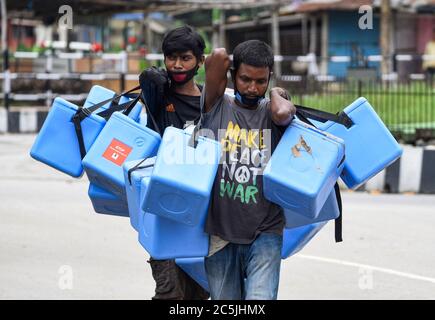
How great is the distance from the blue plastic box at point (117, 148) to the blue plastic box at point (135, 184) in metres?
0.15

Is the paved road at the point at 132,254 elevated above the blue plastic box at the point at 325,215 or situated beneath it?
situated beneath

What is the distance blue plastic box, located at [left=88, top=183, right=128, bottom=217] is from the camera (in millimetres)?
4984

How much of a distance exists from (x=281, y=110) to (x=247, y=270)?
29.4 inches

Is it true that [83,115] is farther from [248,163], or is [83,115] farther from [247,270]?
[247,270]

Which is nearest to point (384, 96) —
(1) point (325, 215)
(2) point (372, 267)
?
(2) point (372, 267)

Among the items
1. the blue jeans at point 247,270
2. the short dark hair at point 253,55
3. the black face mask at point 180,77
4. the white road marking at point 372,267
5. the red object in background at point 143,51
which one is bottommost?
the white road marking at point 372,267

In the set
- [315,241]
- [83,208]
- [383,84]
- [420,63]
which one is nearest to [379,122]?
[315,241]

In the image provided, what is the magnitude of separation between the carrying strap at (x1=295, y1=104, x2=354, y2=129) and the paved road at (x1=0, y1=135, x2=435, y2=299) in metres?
2.32

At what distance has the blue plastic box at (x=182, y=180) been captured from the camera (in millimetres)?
4047

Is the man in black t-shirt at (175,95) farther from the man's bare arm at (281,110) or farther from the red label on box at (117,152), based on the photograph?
the man's bare arm at (281,110)

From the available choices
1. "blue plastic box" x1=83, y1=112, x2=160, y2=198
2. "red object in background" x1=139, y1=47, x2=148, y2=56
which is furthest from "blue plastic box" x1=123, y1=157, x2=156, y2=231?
"red object in background" x1=139, y1=47, x2=148, y2=56

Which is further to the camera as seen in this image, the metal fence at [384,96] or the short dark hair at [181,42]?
the metal fence at [384,96]

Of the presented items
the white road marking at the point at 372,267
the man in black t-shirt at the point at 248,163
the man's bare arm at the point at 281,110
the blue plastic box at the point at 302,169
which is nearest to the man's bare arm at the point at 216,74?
the man in black t-shirt at the point at 248,163

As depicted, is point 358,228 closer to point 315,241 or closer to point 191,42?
point 315,241
